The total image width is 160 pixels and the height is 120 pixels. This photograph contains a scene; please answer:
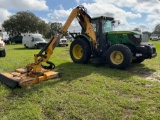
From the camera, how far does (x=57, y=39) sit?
6.36 m

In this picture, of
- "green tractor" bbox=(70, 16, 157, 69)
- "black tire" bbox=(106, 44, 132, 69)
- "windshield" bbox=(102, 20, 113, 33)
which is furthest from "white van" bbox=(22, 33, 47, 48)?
"black tire" bbox=(106, 44, 132, 69)

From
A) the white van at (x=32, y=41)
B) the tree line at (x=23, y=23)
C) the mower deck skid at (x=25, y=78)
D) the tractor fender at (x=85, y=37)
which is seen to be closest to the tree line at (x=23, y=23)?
the tree line at (x=23, y=23)

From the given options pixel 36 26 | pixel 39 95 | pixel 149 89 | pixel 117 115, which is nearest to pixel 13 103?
pixel 39 95

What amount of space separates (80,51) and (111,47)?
2.00 m

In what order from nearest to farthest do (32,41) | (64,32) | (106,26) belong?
(64,32), (106,26), (32,41)

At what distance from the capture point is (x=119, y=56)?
23.9ft

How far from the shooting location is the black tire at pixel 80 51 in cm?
828

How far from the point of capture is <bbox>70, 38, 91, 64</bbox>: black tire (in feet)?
27.2

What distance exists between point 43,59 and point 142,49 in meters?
3.76

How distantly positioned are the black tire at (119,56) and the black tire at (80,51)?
1.13 m

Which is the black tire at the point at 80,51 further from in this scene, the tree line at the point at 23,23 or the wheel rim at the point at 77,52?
the tree line at the point at 23,23

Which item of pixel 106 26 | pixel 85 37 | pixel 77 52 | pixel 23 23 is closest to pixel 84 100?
pixel 85 37

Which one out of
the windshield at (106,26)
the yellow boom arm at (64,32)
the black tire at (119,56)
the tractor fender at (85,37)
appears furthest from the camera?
the tractor fender at (85,37)

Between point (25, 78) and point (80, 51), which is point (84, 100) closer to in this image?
point (25, 78)
